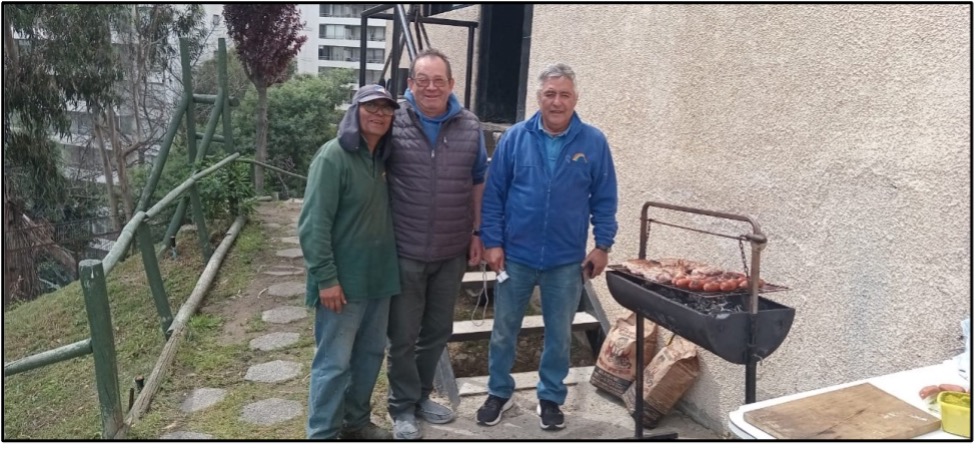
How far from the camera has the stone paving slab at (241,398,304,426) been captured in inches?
145

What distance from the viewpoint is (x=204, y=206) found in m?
7.47

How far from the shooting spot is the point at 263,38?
16.6 metres

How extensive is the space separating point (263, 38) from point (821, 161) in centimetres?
1583

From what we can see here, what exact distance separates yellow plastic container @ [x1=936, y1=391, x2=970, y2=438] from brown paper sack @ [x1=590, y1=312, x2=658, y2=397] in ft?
6.55

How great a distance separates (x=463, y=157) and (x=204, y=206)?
17.3ft

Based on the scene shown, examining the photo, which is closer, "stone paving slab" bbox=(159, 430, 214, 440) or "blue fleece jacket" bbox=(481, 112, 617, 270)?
"blue fleece jacket" bbox=(481, 112, 617, 270)

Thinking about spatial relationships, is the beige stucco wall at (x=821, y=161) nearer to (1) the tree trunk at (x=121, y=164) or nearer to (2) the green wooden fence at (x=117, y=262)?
(2) the green wooden fence at (x=117, y=262)

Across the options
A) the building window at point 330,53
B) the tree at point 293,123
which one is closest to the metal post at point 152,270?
the tree at point 293,123

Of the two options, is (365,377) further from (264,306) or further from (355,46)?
(355,46)

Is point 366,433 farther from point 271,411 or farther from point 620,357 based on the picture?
point 620,357

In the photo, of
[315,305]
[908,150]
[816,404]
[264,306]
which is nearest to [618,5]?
[908,150]

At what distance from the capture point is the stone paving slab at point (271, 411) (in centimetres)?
369

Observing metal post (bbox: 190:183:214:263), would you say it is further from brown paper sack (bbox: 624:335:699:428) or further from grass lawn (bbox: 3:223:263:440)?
brown paper sack (bbox: 624:335:699:428)

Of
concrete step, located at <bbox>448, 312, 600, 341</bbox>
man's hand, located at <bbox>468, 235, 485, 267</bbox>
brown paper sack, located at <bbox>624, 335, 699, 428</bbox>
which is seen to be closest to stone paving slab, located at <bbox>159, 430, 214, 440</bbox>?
concrete step, located at <bbox>448, 312, 600, 341</bbox>
